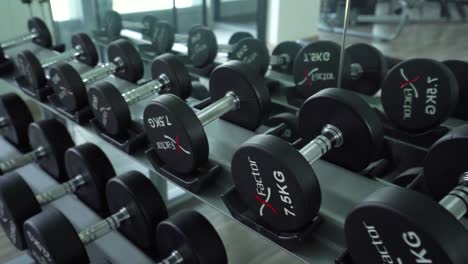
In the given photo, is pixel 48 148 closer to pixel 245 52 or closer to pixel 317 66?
pixel 245 52

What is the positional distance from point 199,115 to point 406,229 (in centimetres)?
53

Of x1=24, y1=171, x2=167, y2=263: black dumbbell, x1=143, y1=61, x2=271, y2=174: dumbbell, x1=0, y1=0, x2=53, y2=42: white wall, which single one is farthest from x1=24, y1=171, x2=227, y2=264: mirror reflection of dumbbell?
x1=0, y1=0, x2=53, y2=42: white wall

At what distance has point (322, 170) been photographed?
825 millimetres

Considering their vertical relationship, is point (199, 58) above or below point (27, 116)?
above

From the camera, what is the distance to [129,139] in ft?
3.33

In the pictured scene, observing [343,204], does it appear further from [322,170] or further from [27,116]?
[27,116]

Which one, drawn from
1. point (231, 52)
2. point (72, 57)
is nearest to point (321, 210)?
point (231, 52)

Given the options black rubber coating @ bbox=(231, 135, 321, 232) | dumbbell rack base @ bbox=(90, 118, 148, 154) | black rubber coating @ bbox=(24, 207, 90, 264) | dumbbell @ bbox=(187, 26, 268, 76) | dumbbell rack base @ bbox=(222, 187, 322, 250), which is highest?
dumbbell @ bbox=(187, 26, 268, 76)

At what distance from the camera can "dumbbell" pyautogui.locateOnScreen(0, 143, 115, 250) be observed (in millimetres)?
1068

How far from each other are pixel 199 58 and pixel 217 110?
2.16 feet

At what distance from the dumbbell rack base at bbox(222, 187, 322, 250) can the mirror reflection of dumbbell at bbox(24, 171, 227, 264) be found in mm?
161

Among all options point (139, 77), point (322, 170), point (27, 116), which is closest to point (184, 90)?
point (139, 77)

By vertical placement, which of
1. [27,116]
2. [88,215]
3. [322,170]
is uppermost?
[322,170]

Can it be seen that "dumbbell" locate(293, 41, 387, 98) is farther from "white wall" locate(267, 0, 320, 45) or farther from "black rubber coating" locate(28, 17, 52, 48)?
"white wall" locate(267, 0, 320, 45)
